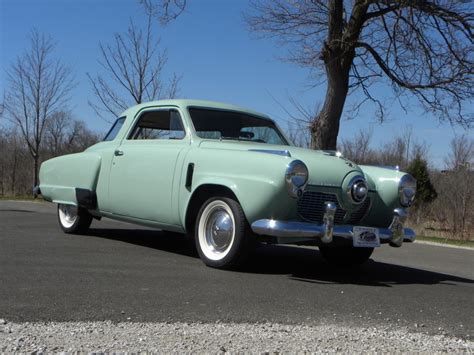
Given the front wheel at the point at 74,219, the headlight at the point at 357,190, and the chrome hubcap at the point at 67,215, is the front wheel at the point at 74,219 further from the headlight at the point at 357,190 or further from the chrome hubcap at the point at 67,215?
the headlight at the point at 357,190

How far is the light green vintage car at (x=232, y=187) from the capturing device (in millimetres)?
5180

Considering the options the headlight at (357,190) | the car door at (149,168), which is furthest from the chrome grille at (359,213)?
the car door at (149,168)

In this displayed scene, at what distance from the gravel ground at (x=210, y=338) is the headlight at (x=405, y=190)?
2.41 m

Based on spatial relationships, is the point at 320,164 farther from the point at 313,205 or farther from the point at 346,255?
the point at 346,255

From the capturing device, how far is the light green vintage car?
5180 millimetres

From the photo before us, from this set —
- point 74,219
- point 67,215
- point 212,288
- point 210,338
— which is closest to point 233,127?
point 212,288

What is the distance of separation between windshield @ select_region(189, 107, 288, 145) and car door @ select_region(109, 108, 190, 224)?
23 cm

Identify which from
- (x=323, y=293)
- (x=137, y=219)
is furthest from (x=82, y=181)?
(x=323, y=293)

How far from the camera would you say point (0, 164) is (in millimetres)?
40281

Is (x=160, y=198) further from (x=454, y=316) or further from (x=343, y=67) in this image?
(x=343, y=67)

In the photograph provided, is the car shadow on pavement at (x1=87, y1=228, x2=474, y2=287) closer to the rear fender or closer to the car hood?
the rear fender

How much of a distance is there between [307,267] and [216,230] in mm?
1228

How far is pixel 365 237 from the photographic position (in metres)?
5.38

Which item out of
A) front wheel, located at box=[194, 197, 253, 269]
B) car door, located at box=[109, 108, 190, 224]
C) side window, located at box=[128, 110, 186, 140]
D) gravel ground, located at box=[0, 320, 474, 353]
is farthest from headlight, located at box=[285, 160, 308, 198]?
side window, located at box=[128, 110, 186, 140]
